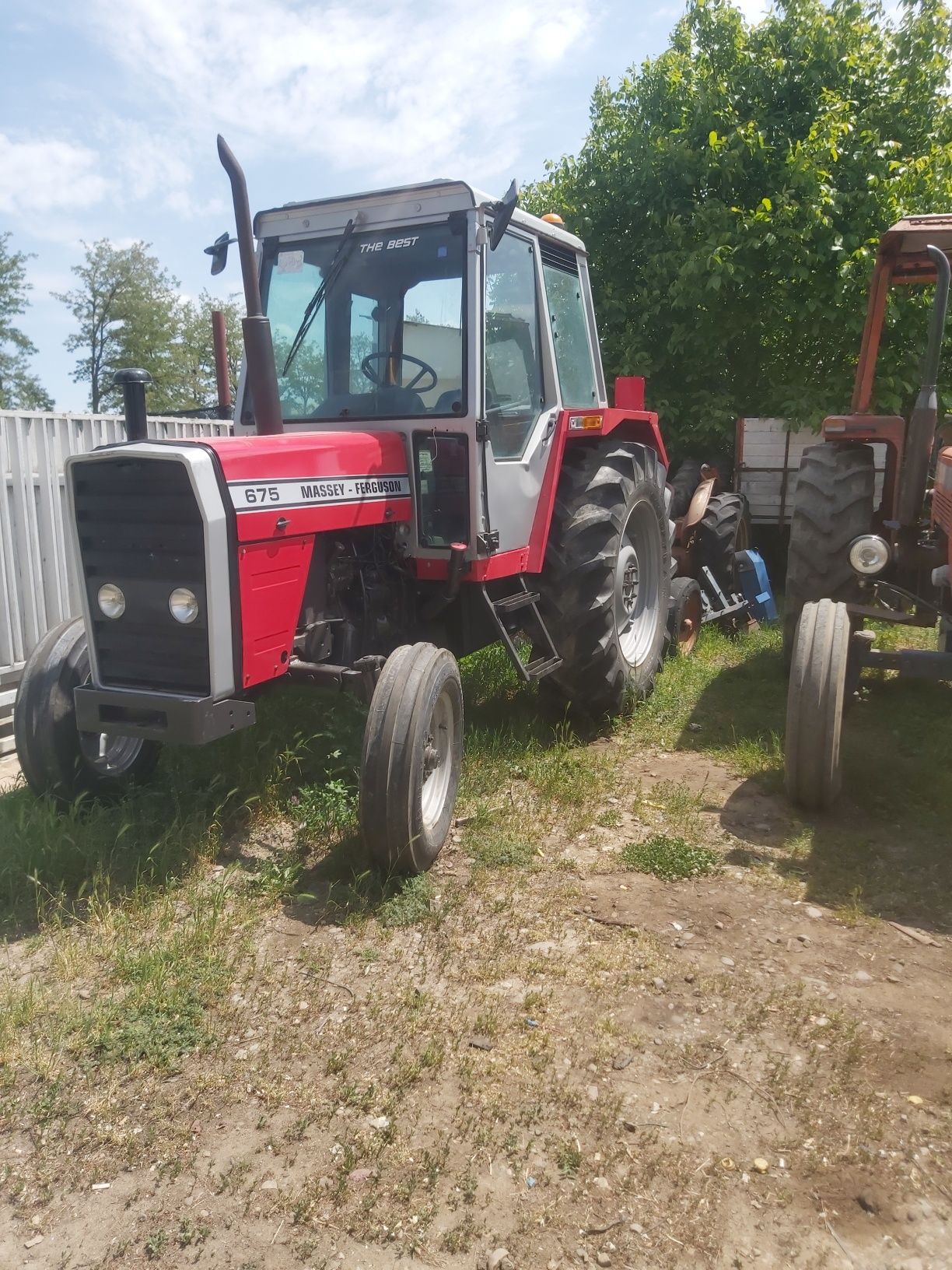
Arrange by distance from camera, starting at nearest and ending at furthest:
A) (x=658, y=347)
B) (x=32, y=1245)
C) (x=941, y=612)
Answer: (x=32, y=1245) → (x=941, y=612) → (x=658, y=347)

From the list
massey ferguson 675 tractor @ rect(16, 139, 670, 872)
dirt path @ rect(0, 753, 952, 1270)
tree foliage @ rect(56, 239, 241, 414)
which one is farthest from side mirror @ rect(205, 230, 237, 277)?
tree foliage @ rect(56, 239, 241, 414)

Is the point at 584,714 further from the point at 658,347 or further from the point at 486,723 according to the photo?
the point at 658,347

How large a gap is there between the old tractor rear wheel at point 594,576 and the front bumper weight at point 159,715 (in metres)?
1.88

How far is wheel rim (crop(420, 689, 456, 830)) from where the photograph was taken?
3.64 meters

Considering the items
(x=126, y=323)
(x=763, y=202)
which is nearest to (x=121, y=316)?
(x=126, y=323)

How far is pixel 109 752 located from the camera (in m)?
4.00

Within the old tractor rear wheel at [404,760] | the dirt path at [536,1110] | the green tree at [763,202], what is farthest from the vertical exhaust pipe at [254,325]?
the green tree at [763,202]

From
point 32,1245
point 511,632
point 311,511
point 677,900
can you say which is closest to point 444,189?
point 311,511

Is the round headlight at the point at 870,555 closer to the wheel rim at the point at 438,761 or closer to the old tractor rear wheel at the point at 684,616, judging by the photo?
the old tractor rear wheel at the point at 684,616

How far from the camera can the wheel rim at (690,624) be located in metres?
6.54

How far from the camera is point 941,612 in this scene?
438 cm

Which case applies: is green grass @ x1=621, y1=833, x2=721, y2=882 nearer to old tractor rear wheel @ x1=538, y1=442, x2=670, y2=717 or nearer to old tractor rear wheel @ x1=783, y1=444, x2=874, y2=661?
old tractor rear wheel @ x1=538, y1=442, x2=670, y2=717

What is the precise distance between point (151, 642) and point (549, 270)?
114 inches

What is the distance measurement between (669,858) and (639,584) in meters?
2.50
